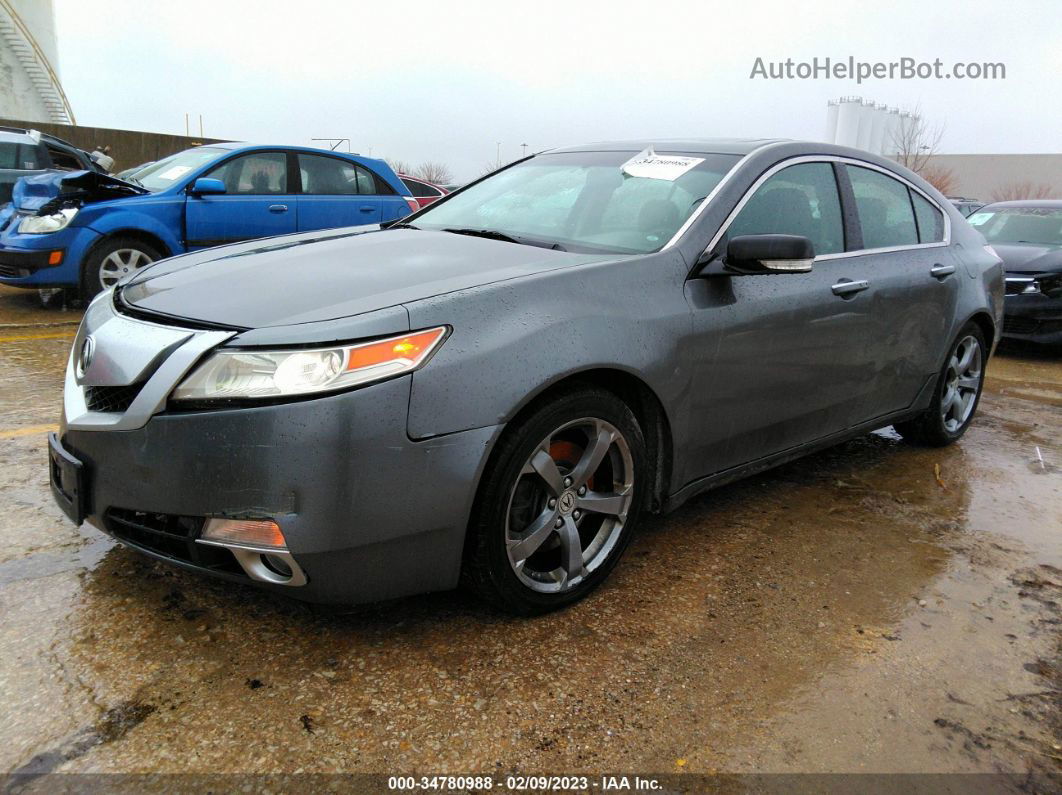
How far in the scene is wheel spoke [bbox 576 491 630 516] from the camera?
261 cm

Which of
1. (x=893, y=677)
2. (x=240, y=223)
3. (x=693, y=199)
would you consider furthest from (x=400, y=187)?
(x=893, y=677)

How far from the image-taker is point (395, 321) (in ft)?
7.00

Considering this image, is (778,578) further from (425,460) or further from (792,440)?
(425,460)

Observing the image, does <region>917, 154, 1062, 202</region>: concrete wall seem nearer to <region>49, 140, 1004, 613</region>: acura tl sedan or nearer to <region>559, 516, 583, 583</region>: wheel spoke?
<region>49, 140, 1004, 613</region>: acura tl sedan

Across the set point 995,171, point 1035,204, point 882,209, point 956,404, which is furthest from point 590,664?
point 995,171

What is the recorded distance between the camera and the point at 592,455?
2.58 metres

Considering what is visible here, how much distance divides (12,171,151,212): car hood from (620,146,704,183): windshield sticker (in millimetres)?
5580

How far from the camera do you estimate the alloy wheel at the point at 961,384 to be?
14.7ft

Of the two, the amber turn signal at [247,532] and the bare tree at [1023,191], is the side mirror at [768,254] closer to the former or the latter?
the amber turn signal at [247,532]

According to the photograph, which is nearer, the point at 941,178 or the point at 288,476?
the point at 288,476

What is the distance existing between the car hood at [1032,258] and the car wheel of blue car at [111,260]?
25.2ft

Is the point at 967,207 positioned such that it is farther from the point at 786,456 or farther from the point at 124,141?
the point at 124,141

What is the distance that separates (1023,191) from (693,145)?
8076 centimetres

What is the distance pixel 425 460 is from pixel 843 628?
148 cm
